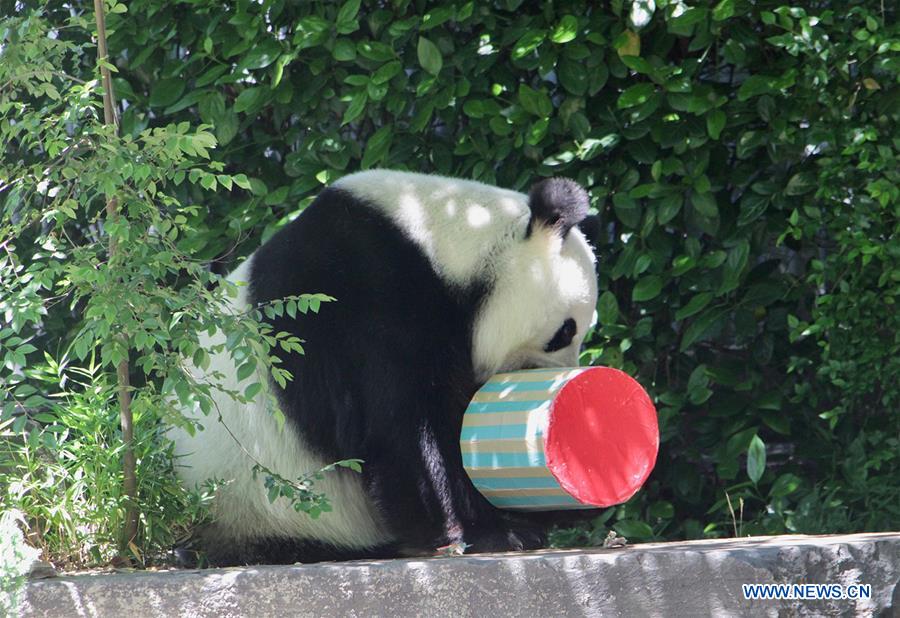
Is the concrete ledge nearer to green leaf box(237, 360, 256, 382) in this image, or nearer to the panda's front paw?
green leaf box(237, 360, 256, 382)

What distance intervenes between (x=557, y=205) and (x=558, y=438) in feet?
2.46

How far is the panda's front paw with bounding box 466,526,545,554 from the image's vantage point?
3.45 metres

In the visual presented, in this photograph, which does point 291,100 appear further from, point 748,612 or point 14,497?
point 748,612

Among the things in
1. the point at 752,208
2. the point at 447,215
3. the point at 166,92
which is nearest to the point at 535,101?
the point at 752,208

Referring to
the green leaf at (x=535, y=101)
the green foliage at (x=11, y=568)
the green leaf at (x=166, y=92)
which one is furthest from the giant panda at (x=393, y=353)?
the green leaf at (x=166, y=92)

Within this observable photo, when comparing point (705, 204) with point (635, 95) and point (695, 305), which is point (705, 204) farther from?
point (635, 95)

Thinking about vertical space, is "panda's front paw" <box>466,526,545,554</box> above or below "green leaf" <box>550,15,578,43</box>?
below

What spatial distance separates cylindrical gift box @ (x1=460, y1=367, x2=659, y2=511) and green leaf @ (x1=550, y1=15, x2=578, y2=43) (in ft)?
5.80

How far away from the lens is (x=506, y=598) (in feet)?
8.95

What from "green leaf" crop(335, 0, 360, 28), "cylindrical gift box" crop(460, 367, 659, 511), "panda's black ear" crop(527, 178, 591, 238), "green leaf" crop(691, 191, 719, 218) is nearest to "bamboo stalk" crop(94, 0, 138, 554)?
"cylindrical gift box" crop(460, 367, 659, 511)

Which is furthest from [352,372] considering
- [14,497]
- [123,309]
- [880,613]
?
[880,613]

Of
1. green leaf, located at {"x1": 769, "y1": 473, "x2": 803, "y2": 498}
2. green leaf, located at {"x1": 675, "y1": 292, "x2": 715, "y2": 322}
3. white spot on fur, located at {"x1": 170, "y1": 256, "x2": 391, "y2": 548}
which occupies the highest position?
white spot on fur, located at {"x1": 170, "y1": 256, "x2": 391, "y2": 548}

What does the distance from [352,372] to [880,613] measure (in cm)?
158

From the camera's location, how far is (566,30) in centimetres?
484
